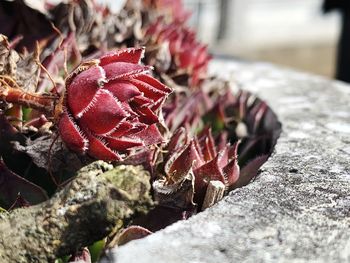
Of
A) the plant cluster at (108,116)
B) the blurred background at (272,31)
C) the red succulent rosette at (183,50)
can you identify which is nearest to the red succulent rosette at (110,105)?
the plant cluster at (108,116)

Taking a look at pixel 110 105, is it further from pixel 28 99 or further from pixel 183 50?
pixel 183 50

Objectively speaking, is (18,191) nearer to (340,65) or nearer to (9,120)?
(9,120)

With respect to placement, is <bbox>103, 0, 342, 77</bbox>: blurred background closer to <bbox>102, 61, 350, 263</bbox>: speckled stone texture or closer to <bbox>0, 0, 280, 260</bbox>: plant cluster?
<bbox>0, 0, 280, 260</bbox>: plant cluster

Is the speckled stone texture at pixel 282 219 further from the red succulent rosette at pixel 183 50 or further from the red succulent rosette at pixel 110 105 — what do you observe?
the red succulent rosette at pixel 183 50

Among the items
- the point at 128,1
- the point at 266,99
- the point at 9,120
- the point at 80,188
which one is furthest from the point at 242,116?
the point at 80,188

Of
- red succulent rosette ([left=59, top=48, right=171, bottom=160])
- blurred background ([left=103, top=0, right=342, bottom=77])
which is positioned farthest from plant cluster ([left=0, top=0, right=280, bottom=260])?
blurred background ([left=103, top=0, right=342, bottom=77])

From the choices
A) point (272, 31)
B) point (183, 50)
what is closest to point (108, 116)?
point (183, 50)
